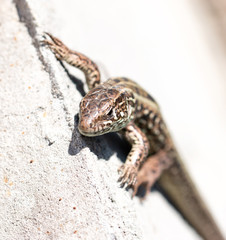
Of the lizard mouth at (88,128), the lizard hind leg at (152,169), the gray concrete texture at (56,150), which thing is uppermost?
the lizard mouth at (88,128)

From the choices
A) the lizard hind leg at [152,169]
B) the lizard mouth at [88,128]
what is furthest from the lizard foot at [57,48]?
the lizard hind leg at [152,169]

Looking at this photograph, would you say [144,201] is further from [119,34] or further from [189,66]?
[189,66]

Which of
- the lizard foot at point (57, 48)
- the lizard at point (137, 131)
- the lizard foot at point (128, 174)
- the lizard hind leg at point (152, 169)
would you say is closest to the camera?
the lizard at point (137, 131)

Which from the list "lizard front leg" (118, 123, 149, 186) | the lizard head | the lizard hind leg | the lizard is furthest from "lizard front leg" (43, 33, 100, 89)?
the lizard hind leg

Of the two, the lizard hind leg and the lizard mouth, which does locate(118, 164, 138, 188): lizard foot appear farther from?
the lizard hind leg

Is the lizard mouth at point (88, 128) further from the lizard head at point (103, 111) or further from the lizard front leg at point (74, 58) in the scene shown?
the lizard front leg at point (74, 58)

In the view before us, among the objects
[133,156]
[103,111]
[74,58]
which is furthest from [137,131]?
[74,58]

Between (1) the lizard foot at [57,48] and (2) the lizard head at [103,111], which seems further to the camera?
(1) the lizard foot at [57,48]

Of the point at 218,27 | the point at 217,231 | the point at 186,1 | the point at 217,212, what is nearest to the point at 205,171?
the point at 217,212
